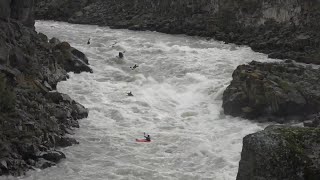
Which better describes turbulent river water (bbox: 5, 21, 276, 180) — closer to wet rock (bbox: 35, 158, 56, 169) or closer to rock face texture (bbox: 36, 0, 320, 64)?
wet rock (bbox: 35, 158, 56, 169)

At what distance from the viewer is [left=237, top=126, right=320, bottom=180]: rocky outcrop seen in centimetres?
712

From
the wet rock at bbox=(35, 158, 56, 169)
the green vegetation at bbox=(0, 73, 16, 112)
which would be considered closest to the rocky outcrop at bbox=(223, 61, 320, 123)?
the wet rock at bbox=(35, 158, 56, 169)

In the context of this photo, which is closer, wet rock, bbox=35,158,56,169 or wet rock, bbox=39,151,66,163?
wet rock, bbox=35,158,56,169

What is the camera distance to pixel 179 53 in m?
32.8

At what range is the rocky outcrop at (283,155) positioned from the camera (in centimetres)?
712

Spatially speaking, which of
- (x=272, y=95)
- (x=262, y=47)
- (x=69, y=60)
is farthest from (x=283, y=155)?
(x=262, y=47)

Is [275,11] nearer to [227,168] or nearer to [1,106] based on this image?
[227,168]

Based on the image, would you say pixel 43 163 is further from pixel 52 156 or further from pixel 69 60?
pixel 69 60

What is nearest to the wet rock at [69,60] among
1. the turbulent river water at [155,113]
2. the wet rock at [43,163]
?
the turbulent river water at [155,113]

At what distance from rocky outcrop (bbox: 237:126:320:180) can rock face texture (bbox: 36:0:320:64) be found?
23494 mm

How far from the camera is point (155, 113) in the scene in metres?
21.8

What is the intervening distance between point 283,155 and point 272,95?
14193 mm

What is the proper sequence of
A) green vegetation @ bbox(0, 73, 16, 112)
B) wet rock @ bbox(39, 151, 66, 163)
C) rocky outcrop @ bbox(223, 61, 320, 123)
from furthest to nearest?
rocky outcrop @ bbox(223, 61, 320, 123) < green vegetation @ bbox(0, 73, 16, 112) < wet rock @ bbox(39, 151, 66, 163)

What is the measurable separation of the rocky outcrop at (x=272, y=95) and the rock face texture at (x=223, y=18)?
7.90 m
